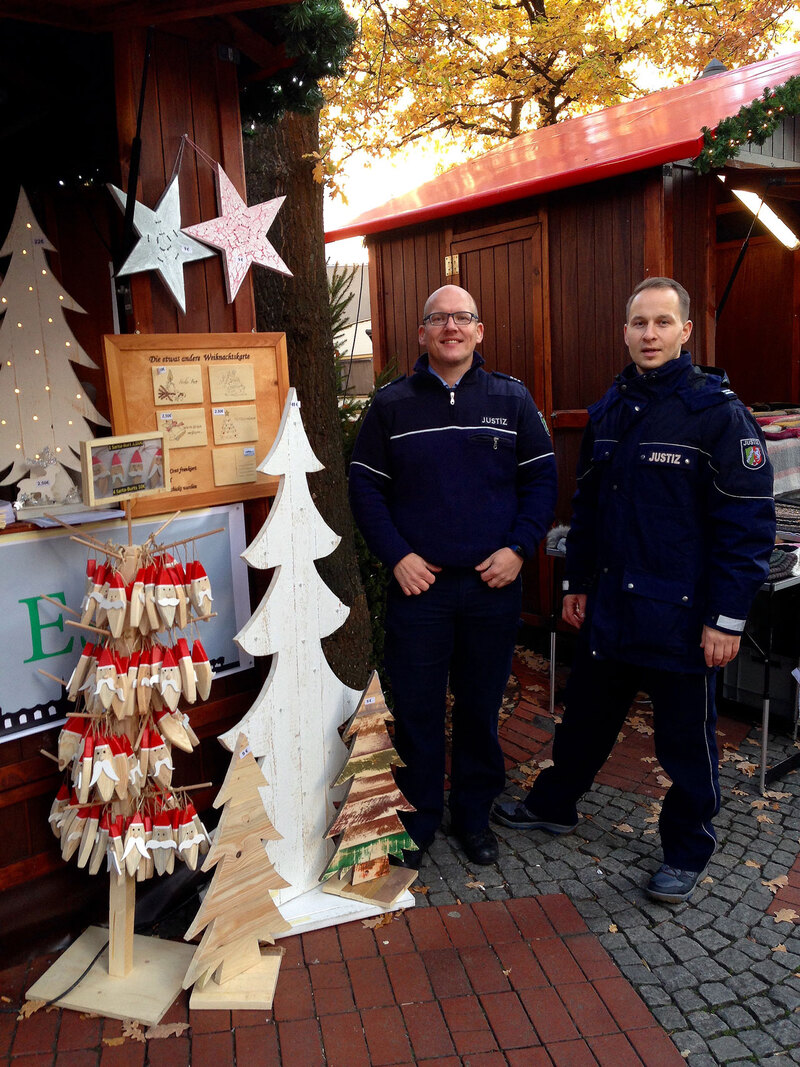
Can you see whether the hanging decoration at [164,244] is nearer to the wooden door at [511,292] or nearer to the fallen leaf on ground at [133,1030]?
the fallen leaf on ground at [133,1030]

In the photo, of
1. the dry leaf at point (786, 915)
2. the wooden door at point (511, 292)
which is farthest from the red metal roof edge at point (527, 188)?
the dry leaf at point (786, 915)

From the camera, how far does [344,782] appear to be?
329 centimetres

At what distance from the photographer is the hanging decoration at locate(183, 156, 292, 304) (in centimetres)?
321

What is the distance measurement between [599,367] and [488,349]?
1.07 meters

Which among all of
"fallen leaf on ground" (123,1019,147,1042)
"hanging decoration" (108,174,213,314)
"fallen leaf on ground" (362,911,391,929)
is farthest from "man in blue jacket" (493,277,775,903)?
"fallen leaf on ground" (123,1019,147,1042)

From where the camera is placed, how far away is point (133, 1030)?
2.70m

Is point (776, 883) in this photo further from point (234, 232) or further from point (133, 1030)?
point (234, 232)

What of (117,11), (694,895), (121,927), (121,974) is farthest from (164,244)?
(694,895)

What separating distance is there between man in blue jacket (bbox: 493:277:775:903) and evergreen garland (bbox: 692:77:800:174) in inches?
82.5

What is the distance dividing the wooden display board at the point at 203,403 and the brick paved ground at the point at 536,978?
5.56 feet

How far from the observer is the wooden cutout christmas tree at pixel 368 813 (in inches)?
128

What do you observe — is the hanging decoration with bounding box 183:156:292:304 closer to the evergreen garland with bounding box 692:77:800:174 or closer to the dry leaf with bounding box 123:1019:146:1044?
the dry leaf with bounding box 123:1019:146:1044

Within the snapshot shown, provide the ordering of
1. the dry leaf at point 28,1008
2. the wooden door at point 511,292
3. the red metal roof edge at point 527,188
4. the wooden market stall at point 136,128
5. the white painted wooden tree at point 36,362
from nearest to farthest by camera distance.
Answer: the dry leaf at point 28,1008 < the wooden market stall at point 136,128 < the white painted wooden tree at point 36,362 < the red metal roof edge at point 527,188 < the wooden door at point 511,292

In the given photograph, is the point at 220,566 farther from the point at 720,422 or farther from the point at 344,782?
the point at 720,422
